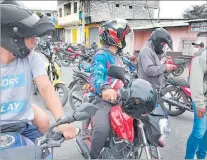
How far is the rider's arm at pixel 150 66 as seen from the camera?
12.0ft

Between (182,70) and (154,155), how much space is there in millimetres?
10512

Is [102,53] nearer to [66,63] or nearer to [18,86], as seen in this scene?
[18,86]

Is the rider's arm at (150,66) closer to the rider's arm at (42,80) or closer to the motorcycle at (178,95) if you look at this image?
the motorcycle at (178,95)

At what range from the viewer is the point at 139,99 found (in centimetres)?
193

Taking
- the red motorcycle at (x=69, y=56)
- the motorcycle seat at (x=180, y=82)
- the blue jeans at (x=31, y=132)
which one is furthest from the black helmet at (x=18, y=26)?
the red motorcycle at (x=69, y=56)

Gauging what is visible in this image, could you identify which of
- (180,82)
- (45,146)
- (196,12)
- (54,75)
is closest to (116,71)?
(45,146)

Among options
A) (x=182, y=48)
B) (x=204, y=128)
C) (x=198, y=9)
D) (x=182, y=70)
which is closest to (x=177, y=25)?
(x=182, y=48)

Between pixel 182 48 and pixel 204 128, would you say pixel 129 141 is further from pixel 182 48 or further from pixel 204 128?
pixel 182 48

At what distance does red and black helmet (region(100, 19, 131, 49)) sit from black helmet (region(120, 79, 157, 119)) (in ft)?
2.64

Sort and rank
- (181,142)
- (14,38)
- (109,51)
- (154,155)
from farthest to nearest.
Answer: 1. (181,142)
2. (109,51)
3. (154,155)
4. (14,38)

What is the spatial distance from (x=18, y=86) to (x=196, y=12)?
103 ft

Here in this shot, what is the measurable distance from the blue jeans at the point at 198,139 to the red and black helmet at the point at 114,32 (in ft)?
3.98

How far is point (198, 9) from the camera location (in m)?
29.6

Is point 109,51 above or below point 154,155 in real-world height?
above
